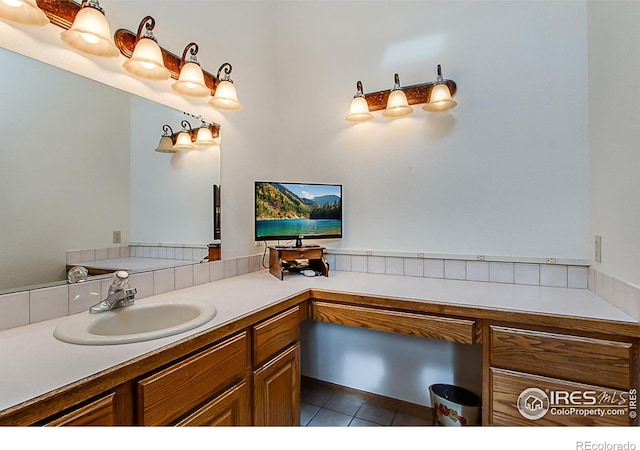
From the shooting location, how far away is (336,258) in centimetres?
212

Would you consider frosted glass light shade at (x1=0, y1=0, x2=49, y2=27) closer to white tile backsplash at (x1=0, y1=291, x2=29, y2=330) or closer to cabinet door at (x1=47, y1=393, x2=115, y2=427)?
white tile backsplash at (x1=0, y1=291, x2=29, y2=330)

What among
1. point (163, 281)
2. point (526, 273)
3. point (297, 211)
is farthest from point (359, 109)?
point (163, 281)

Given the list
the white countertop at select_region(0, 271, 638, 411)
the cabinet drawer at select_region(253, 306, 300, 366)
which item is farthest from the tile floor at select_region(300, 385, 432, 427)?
the white countertop at select_region(0, 271, 638, 411)

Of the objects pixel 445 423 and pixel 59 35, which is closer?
pixel 59 35

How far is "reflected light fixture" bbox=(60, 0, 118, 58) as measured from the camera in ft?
3.51

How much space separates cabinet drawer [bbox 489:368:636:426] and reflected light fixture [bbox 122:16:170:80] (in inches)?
75.1

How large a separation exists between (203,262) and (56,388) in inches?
41.7

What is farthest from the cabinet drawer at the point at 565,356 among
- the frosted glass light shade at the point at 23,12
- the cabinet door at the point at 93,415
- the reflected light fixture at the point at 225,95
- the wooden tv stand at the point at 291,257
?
the frosted glass light shade at the point at 23,12

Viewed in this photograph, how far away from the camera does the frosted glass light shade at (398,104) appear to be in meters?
1.76

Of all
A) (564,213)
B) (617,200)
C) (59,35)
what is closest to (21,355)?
(59,35)

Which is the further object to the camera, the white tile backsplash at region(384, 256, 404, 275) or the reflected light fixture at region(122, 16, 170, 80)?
the white tile backsplash at region(384, 256, 404, 275)

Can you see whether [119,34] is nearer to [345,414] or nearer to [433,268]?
[433,268]
